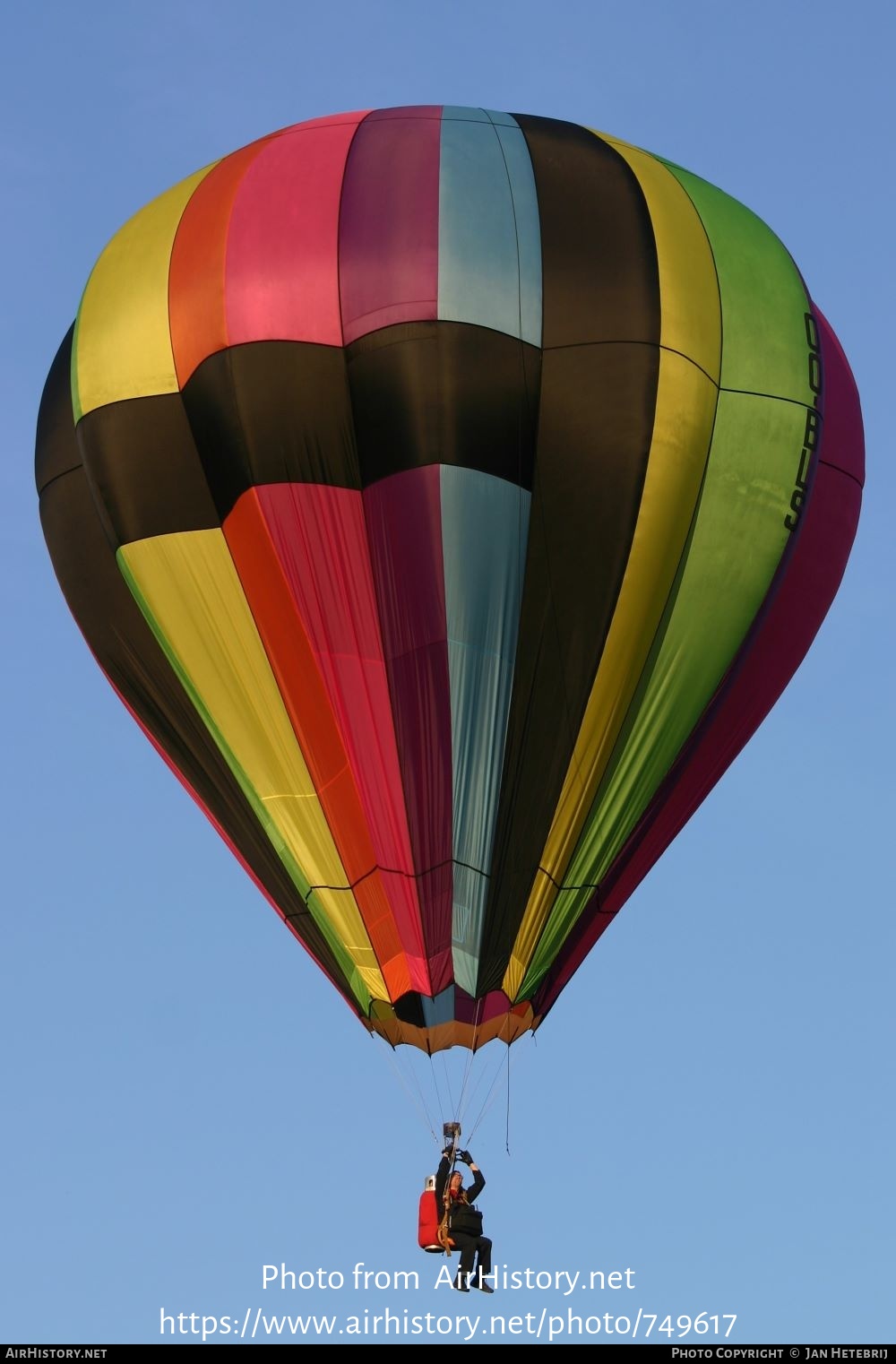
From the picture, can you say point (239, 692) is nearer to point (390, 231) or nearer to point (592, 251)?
point (390, 231)

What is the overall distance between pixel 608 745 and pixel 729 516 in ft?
6.23

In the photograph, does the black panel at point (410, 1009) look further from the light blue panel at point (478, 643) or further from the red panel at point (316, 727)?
the light blue panel at point (478, 643)

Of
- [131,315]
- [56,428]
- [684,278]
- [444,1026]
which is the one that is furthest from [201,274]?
→ [444,1026]

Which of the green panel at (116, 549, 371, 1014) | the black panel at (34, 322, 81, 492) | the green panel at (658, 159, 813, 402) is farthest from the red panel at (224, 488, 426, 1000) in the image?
the green panel at (658, 159, 813, 402)

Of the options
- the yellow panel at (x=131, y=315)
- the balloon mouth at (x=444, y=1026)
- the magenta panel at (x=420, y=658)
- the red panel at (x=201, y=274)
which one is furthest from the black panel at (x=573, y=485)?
the yellow panel at (x=131, y=315)

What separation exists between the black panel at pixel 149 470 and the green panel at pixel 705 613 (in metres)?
3.46

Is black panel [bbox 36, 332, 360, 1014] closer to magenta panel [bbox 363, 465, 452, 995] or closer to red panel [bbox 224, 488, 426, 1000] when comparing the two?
red panel [bbox 224, 488, 426, 1000]

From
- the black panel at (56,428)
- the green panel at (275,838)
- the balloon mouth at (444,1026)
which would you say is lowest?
the balloon mouth at (444,1026)

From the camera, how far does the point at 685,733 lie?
2178 cm

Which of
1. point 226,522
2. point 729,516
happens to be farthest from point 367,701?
point 729,516

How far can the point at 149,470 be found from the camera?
2147 cm

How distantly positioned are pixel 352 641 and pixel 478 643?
93cm

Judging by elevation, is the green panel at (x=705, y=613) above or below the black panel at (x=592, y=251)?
below

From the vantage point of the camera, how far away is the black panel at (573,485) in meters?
20.8
